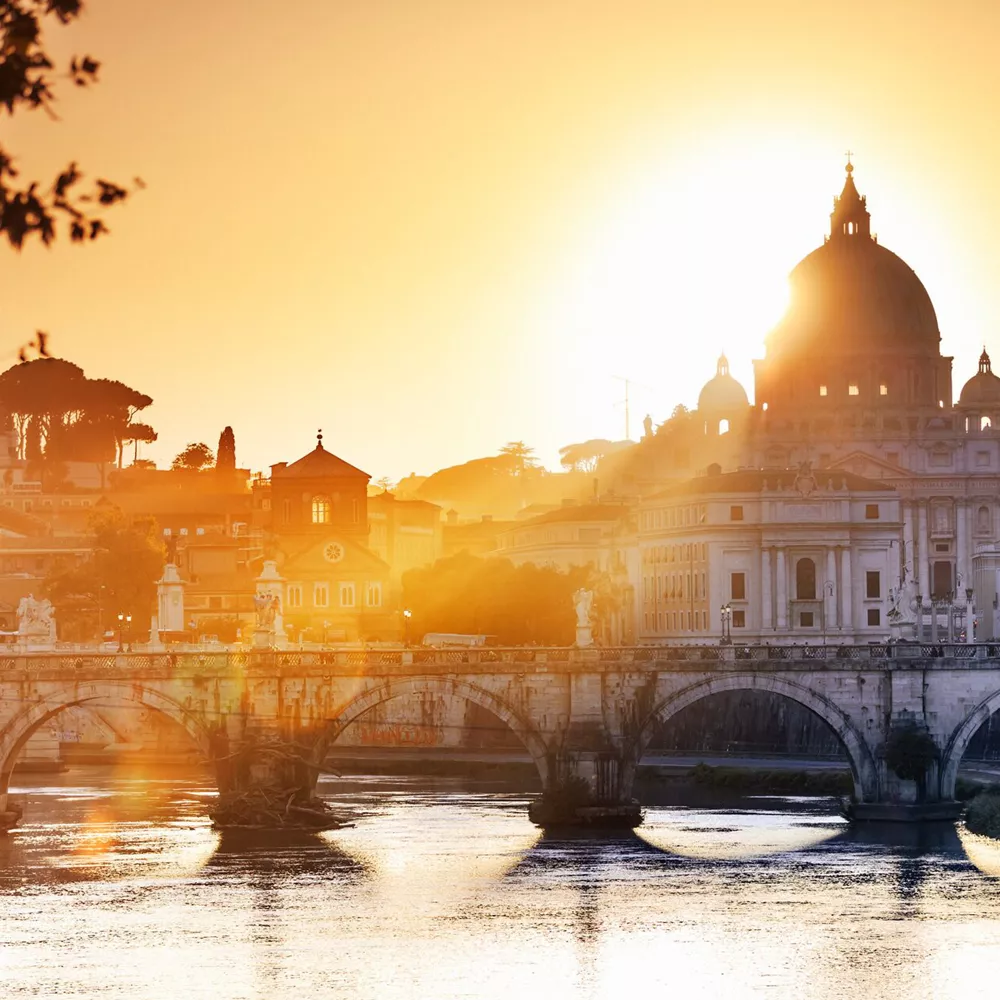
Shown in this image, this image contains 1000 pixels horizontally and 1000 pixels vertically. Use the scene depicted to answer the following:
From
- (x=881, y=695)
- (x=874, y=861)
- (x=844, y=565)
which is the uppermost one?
(x=844, y=565)

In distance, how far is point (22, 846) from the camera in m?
64.4

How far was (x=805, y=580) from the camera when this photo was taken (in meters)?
125

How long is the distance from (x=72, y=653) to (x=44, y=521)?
85494mm

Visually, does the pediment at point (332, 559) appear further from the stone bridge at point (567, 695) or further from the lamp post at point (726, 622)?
the stone bridge at point (567, 695)

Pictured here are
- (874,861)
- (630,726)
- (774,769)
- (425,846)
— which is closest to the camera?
(874,861)

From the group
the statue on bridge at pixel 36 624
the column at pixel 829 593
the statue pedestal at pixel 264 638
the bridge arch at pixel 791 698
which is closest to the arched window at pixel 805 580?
the column at pixel 829 593

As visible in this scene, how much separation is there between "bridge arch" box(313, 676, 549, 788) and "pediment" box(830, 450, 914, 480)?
8159 cm

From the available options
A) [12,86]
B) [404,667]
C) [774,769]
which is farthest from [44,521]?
[12,86]

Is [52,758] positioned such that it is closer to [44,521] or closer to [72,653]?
[72,653]

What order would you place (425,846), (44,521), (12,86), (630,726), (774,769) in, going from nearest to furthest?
(12,86) < (425,846) < (630,726) < (774,769) < (44,521)

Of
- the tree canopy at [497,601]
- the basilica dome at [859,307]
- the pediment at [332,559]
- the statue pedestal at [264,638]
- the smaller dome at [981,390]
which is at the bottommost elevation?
the statue pedestal at [264,638]

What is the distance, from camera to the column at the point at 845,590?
407 ft

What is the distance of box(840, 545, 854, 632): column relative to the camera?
4889 inches

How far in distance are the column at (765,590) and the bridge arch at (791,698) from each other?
54.8 meters
